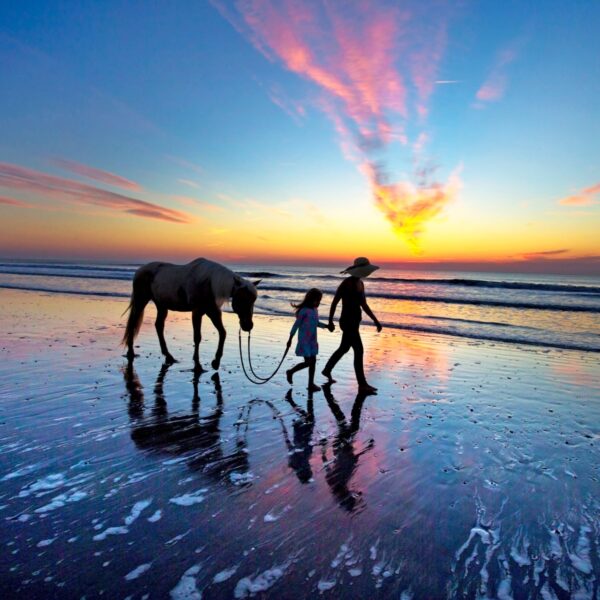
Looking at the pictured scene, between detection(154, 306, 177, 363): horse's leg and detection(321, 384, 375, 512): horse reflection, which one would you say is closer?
detection(321, 384, 375, 512): horse reflection

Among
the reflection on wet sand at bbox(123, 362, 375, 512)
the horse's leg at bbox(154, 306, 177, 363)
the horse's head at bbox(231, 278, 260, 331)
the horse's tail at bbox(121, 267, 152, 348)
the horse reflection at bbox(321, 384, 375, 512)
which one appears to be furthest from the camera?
the horse's tail at bbox(121, 267, 152, 348)

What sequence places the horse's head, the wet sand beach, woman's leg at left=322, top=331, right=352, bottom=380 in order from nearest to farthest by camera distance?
the wet sand beach → woman's leg at left=322, top=331, right=352, bottom=380 → the horse's head

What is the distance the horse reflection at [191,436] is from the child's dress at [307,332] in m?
1.64

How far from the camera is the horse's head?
831 centimetres

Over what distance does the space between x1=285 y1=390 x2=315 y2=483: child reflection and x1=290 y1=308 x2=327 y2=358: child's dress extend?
954 mm

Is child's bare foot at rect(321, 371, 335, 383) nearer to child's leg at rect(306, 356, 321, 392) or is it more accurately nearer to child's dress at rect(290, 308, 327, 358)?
child's leg at rect(306, 356, 321, 392)

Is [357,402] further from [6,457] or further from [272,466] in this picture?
[6,457]

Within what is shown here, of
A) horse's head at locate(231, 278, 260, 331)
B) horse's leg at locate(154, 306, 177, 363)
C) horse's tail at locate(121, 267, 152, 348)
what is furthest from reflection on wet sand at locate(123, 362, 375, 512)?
horse's tail at locate(121, 267, 152, 348)

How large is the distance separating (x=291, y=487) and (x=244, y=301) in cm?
505

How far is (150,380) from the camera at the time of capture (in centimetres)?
735

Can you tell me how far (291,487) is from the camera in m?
3.68

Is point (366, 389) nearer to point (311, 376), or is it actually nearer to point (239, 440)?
point (311, 376)

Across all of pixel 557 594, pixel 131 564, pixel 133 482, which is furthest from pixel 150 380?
pixel 557 594

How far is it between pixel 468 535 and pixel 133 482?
2821 mm
